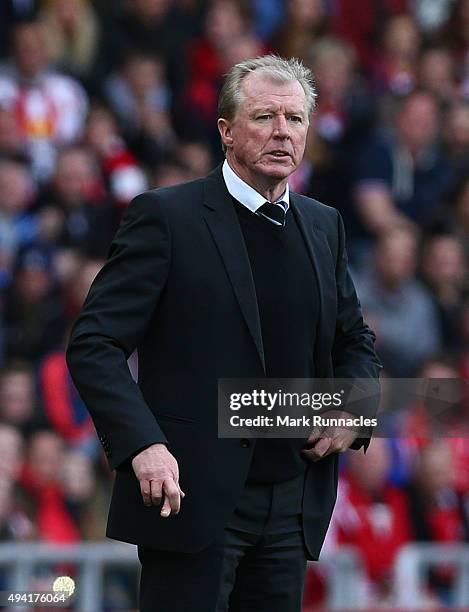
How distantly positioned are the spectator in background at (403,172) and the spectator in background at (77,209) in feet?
6.07

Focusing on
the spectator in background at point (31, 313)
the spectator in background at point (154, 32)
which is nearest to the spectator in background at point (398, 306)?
the spectator in background at point (154, 32)

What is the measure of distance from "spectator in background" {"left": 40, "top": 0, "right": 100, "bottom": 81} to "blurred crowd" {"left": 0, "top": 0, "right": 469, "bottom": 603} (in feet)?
0.03

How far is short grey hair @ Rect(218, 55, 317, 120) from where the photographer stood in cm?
392

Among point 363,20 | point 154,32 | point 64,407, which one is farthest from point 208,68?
point 64,407

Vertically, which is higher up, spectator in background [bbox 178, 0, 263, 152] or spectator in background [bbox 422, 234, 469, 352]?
spectator in background [bbox 178, 0, 263, 152]

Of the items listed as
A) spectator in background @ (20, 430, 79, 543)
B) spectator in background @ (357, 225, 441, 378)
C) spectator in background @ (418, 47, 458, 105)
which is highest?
spectator in background @ (418, 47, 458, 105)

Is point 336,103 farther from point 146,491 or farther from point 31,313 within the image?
point 146,491

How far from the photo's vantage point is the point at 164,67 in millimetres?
9320

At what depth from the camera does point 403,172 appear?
9.59 meters

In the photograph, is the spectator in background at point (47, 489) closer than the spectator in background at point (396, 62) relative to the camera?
Yes

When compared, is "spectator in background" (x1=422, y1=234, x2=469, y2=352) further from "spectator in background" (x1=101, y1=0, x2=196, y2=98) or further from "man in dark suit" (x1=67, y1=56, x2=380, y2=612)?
"man in dark suit" (x1=67, y1=56, x2=380, y2=612)

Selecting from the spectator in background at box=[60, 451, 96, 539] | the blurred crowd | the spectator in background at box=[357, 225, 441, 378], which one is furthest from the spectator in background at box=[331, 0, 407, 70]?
the spectator in background at box=[60, 451, 96, 539]

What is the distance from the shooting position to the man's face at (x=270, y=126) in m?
3.87

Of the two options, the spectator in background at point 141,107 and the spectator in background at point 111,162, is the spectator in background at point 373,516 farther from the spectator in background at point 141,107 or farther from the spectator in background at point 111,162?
the spectator in background at point 141,107
